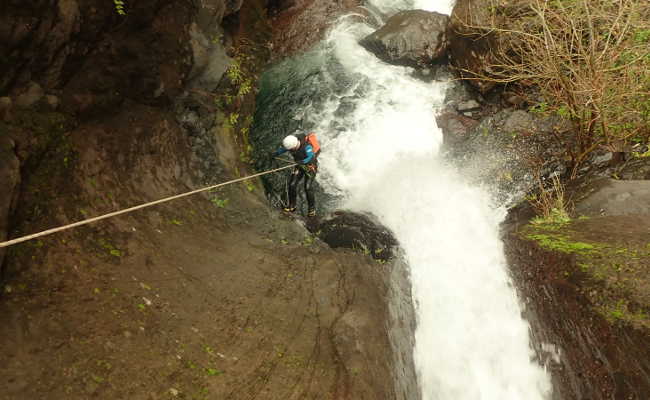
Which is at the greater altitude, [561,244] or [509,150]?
[561,244]

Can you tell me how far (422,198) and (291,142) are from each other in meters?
3.69

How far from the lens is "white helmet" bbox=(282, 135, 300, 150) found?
23.2ft

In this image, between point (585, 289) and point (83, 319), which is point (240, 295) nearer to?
point (83, 319)

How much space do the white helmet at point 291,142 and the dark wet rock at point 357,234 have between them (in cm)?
174

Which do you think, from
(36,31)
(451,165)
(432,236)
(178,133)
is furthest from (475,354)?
(36,31)

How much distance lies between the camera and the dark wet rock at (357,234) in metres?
6.82

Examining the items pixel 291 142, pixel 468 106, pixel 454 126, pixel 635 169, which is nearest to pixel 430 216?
pixel 454 126

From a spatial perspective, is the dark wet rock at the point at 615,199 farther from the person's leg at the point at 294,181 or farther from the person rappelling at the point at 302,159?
the person's leg at the point at 294,181

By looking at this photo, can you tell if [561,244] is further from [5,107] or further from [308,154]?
[5,107]

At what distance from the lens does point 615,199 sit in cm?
624

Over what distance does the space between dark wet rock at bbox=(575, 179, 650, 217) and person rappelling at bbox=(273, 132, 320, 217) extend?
4992mm

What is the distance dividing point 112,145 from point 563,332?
687cm

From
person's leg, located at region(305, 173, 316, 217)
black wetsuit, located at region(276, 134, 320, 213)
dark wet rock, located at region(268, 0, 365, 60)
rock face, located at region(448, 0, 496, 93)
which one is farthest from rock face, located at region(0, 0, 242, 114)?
rock face, located at region(448, 0, 496, 93)

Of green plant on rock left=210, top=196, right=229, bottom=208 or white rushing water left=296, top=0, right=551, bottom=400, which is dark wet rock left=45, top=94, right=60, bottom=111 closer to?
green plant on rock left=210, top=196, right=229, bottom=208
